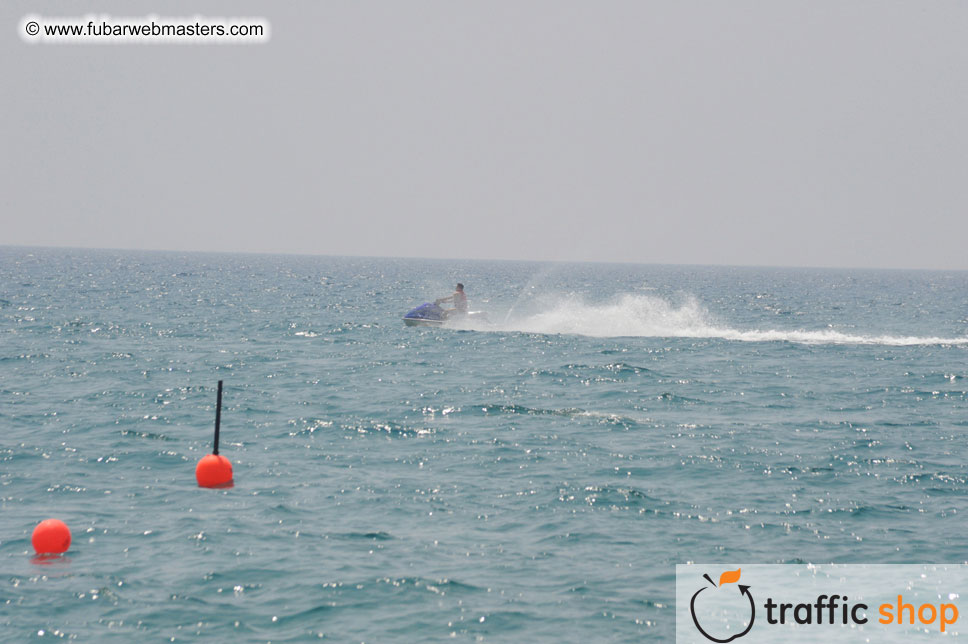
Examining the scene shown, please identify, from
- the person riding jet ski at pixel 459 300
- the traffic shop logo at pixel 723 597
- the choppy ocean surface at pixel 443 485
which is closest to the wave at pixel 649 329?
the person riding jet ski at pixel 459 300

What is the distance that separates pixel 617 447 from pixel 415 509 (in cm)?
593

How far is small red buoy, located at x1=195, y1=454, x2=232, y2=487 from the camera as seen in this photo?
14472mm

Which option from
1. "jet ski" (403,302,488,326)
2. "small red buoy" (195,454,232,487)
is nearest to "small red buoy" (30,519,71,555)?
"small red buoy" (195,454,232,487)

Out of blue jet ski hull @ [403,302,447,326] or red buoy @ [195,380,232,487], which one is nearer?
red buoy @ [195,380,232,487]

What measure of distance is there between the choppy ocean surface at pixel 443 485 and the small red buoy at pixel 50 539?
0.20 m

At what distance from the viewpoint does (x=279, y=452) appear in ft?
57.8

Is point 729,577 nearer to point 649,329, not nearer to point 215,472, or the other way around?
point 215,472

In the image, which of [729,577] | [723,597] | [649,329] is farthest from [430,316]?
[723,597]

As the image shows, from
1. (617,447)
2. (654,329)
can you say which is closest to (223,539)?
(617,447)

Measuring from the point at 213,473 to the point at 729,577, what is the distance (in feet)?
26.1

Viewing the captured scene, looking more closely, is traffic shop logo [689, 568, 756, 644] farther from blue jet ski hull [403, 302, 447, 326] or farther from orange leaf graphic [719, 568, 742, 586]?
blue jet ski hull [403, 302, 447, 326]

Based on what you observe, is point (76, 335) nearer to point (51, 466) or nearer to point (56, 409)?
point (56, 409)

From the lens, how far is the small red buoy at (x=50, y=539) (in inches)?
458

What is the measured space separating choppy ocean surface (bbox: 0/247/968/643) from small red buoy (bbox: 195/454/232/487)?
0.30m
